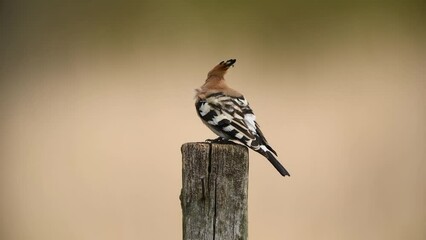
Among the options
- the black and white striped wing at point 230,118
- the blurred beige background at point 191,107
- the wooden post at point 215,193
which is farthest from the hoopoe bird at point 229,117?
the blurred beige background at point 191,107

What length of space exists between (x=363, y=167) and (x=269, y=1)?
119cm

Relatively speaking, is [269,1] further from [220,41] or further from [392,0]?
[392,0]

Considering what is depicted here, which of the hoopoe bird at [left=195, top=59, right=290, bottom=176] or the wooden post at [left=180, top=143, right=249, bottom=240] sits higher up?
the hoopoe bird at [left=195, top=59, right=290, bottom=176]

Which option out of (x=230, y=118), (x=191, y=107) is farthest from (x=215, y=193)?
(x=191, y=107)

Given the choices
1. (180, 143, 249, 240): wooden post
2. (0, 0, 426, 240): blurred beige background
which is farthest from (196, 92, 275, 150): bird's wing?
(0, 0, 426, 240): blurred beige background

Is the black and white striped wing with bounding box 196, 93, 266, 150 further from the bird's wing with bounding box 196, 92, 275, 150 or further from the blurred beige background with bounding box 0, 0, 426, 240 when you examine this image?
the blurred beige background with bounding box 0, 0, 426, 240

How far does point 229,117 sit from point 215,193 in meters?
0.75

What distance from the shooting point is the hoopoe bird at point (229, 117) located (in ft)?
9.87

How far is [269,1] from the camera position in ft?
16.0

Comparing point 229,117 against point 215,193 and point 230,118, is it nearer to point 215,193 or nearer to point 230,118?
point 230,118

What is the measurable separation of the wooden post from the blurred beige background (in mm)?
2394

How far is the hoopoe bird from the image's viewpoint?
3.01m

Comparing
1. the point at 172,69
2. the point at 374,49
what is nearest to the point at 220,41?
the point at 172,69

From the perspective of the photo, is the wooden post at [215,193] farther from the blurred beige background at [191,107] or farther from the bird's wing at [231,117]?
the blurred beige background at [191,107]
